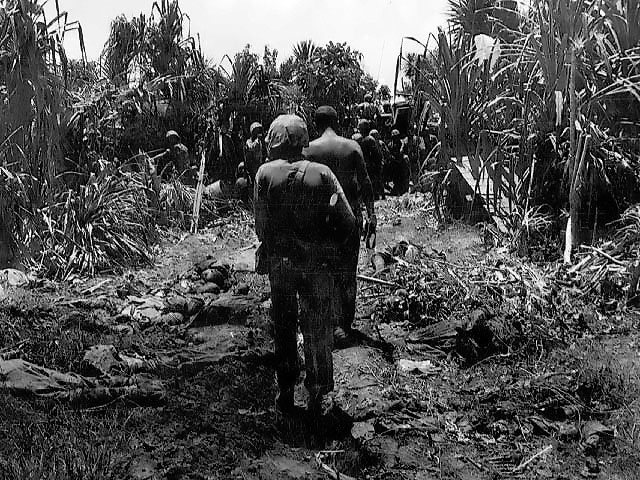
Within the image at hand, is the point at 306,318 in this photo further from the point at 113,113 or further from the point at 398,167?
the point at 398,167

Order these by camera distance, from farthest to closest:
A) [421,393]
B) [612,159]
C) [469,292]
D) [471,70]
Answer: [471,70] → [612,159] → [469,292] → [421,393]

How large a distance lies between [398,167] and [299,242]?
9.46 metres

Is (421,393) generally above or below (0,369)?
below

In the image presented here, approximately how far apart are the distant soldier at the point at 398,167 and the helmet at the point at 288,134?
9161mm

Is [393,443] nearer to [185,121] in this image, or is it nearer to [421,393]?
[421,393]

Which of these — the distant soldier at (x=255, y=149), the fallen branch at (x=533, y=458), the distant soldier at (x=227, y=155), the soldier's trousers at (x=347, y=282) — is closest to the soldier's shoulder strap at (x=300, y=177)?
the soldier's trousers at (x=347, y=282)

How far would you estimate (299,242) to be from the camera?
3.62 metres

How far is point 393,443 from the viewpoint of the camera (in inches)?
142

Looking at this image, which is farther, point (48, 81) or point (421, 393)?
point (48, 81)

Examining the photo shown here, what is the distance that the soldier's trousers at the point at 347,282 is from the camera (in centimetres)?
468

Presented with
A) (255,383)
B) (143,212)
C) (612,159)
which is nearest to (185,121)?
(143,212)

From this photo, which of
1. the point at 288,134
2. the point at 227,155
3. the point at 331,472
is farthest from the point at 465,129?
the point at 331,472

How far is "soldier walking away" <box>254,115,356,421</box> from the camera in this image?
3.57m

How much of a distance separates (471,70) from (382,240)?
2.37m
